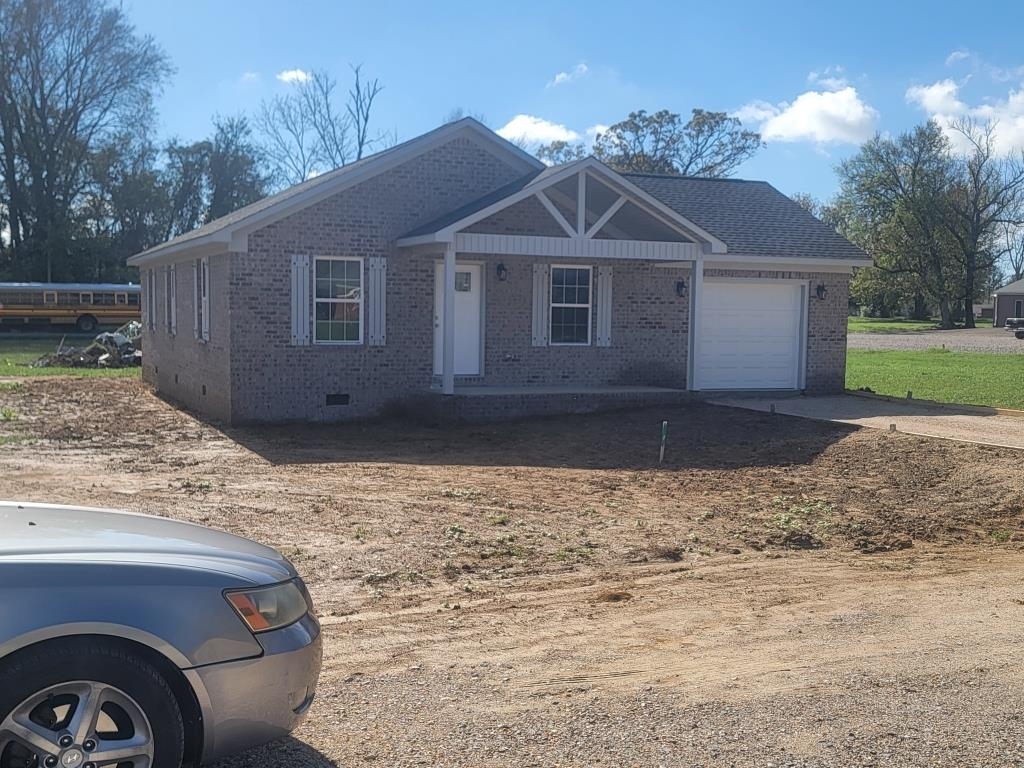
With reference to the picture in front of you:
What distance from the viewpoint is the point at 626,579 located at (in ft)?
24.9

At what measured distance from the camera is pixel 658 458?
44.2ft

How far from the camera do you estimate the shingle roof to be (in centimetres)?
1920

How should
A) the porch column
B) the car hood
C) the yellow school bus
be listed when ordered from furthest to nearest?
the yellow school bus < the porch column < the car hood

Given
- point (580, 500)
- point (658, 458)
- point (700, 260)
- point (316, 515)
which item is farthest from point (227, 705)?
point (700, 260)

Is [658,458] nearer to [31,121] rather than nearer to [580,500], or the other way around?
[580,500]

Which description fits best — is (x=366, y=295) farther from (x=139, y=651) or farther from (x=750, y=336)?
(x=139, y=651)

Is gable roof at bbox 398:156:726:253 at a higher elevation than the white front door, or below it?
higher

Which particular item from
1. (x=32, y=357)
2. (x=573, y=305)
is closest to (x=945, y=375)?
(x=573, y=305)

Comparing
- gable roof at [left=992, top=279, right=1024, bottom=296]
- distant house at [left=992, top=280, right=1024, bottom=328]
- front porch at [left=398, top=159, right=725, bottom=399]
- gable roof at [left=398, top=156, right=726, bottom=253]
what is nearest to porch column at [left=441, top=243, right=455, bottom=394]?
front porch at [left=398, top=159, right=725, bottom=399]

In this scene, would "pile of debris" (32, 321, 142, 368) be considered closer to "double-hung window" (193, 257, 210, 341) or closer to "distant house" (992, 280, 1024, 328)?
"double-hung window" (193, 257, 210, 341)

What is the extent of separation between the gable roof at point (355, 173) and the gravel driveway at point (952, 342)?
28402mm

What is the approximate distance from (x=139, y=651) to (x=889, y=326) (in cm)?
7186

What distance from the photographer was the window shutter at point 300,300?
645 inches

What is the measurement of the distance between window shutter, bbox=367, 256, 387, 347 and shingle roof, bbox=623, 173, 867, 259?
5740 mm
